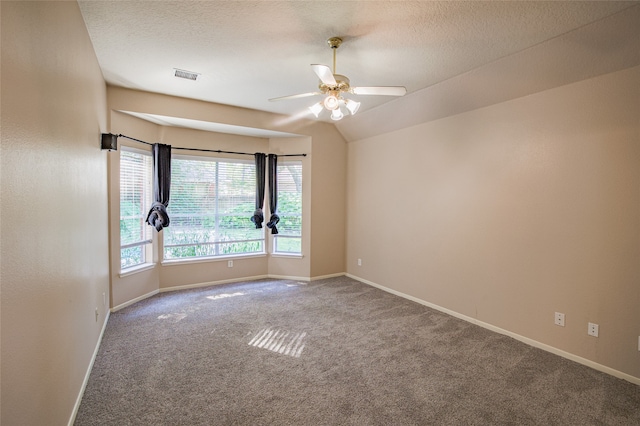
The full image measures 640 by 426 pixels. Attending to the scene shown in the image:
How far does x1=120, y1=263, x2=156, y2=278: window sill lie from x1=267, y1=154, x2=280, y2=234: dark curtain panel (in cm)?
192

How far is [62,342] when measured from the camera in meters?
1.84

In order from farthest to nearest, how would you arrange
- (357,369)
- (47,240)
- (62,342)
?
(357,369) < (62,342) < (47,240)

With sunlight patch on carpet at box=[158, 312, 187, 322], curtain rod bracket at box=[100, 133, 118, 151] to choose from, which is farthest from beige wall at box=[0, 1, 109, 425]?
sunlight patch on carpet at box=[158, 312, 187, 322]

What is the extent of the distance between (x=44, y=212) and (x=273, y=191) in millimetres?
4005

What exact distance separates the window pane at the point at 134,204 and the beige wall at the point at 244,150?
0.57 ft

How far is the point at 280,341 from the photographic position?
10.6 ft

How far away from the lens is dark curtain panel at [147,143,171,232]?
4.51 m

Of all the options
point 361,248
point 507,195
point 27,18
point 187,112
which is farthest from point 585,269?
point 187,112

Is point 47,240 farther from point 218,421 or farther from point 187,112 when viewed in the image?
point 187,112

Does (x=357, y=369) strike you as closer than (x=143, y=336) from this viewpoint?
Yes

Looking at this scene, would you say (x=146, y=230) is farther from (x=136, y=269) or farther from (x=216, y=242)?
(x=216, y=242)

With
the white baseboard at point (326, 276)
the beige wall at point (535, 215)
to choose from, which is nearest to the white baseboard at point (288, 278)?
the white baseboard at point (326, 276)

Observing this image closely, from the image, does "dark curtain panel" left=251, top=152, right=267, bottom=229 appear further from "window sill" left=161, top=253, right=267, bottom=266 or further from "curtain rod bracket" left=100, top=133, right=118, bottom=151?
"curtain rod bracket" left=100, top=133, right=118, bottom=151

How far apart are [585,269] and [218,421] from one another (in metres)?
3.26
